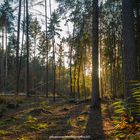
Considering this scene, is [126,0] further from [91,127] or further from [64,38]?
[64,38]

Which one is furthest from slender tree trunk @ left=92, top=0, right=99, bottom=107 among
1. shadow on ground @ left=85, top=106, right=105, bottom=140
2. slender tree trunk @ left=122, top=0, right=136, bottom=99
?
slender tree trunk @ left=122, top=0, right=136, bottom=99

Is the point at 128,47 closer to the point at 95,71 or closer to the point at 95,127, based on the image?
the point at 95,127

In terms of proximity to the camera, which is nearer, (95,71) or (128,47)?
(128,47)

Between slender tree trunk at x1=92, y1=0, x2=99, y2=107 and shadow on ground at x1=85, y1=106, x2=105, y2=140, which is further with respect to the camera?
slender tree trunk at x1=92, y1=0, x2=99, y2=107

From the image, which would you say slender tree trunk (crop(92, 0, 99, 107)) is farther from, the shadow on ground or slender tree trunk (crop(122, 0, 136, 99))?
slender tree trunk (crop(122, 0, 136, 99))

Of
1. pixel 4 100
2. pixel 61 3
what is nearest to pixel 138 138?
pixel 4 100

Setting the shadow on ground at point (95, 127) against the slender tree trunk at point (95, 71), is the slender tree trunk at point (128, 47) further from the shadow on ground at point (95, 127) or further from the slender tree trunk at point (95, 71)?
the slender tree trunk at point (95, 71)

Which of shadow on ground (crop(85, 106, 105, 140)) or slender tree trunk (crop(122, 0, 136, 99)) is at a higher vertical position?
slender tree trunk (crop(122, 0, 136, 99))

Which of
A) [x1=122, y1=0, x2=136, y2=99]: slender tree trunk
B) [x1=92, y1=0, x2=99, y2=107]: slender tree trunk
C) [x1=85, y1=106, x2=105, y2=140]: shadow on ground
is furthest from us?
[x1=92, y1=0, x2=99, y2=107]: slender tree trunk

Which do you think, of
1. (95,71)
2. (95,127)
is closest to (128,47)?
(95,127)

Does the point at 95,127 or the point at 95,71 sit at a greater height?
the point at 95,71

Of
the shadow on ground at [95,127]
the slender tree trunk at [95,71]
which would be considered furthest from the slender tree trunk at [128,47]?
the slender tree trunk at [95,71]

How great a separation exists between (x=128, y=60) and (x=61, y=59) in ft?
150

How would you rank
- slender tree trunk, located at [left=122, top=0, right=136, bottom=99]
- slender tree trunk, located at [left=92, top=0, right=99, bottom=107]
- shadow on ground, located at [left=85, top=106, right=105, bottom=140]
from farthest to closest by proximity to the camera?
slender tree trunk, located at [left=92, top=0, right=99, bottom=107]
slender tree trunk, located at [left=122, top=0, right=136, bottom=99]
shadow on ground, located at [left=85, top=106, right=105, bottom=140]
